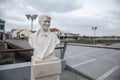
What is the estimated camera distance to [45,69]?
3.05 metres

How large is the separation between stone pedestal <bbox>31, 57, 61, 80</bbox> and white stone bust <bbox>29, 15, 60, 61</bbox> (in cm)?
13

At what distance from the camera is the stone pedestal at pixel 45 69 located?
9.75 ft

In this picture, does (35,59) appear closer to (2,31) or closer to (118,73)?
(118,73)

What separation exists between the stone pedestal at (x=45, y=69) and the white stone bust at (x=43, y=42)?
126 millimetres

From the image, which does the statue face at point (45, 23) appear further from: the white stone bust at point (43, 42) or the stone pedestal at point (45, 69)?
the stone pedestal at point (45, 69)

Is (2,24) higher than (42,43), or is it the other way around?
(2,24)

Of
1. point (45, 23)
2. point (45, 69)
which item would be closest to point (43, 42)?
point (45, 23)

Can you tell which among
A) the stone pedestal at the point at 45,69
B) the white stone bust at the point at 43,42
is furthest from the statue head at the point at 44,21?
the stone pedestal at the point at 45,69

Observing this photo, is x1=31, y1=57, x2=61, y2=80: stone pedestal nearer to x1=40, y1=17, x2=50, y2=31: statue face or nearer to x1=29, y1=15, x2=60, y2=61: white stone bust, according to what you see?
x1=29, y1=15, x2=60, y2=61: white stone bust

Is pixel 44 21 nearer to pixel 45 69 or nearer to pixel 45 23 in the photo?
pixel 45 23

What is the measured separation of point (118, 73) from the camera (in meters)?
5.22

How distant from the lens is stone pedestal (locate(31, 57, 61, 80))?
2.97m

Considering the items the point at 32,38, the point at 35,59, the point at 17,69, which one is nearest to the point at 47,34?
the point at 32,38

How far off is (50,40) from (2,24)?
32.5 m
